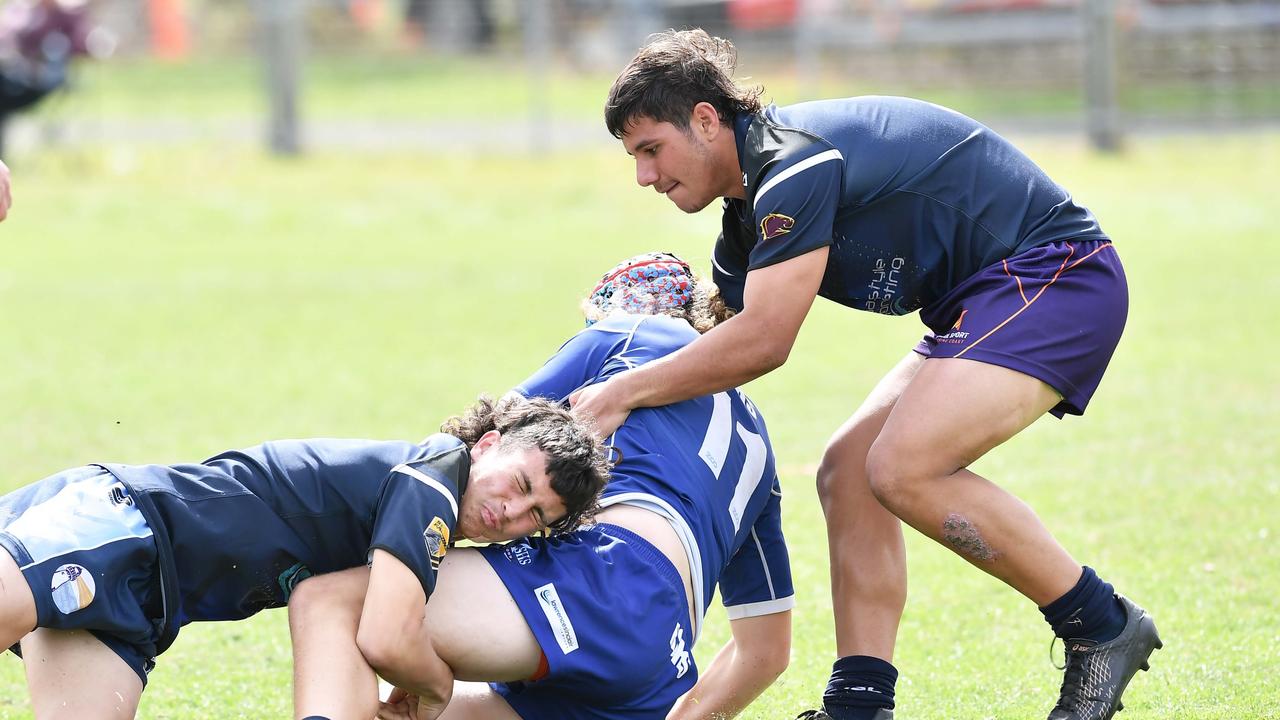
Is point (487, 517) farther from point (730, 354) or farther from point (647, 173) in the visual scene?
point (647, 173)

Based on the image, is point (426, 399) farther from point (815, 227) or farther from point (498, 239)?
point (498, 239)

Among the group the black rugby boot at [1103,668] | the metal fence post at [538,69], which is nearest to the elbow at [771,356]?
the black rugby boot at [1103,668]

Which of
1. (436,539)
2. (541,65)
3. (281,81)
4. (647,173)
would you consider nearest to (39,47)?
(281,81)

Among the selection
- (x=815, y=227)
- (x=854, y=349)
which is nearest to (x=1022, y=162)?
(x=815, y=227)

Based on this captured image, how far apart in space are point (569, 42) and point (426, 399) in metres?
14.0

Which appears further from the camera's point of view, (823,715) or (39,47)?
(39,47)

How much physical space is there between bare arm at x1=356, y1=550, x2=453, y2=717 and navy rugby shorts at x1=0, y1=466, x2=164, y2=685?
498 millimetres

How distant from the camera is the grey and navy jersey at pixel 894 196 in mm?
3584

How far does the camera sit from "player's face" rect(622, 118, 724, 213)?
12.2 feet

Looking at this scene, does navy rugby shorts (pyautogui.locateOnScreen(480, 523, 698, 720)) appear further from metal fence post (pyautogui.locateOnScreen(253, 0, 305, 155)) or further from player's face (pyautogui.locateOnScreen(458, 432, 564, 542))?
metal fence post (pyautogui.locateOnScreen(253, 0, 305, 155))

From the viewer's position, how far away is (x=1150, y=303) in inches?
394

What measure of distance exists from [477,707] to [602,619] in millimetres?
513

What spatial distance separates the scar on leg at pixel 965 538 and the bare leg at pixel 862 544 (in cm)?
28

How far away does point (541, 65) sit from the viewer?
1845cm
